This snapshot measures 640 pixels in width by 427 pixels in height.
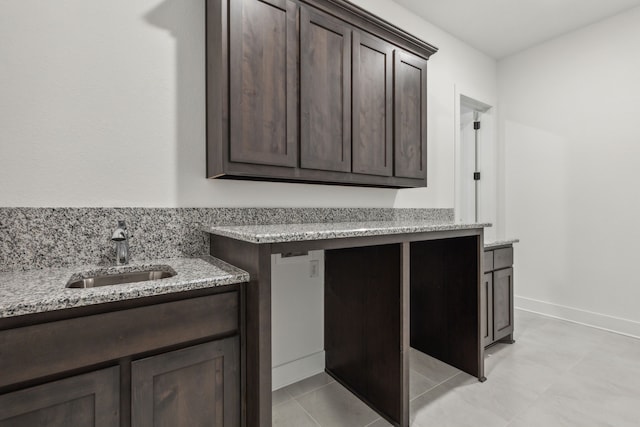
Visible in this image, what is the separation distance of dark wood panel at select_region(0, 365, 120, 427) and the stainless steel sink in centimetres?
39

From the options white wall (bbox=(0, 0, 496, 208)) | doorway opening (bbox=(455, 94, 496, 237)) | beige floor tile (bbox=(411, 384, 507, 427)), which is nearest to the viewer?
white wall (bbox=(0, 0, 496, 208))

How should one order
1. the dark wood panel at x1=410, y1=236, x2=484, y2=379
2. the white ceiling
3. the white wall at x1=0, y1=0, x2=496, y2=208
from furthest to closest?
the white ceiling, the dark wood panel at x1=410, y1=236, x2=484, y2=379, the white wall at x1=0, y1=0, x2=496, y2=208

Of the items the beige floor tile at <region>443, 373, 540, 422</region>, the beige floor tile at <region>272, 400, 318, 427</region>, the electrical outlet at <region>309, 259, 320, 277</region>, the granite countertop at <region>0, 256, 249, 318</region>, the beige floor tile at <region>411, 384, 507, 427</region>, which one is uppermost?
the granite countertop at <region>0, 256, 249, 318</region>

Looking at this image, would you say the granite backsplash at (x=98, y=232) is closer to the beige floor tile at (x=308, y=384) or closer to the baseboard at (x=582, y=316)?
the beige floor tile at (x=308, y=384)

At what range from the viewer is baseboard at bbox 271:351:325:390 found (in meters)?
1.85

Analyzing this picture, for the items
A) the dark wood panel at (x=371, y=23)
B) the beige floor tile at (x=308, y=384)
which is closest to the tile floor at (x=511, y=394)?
the beige floor tile at (x=308, y=384)

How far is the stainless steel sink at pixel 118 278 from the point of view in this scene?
1.17 meters

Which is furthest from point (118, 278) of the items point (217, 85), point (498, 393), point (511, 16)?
point (511, 16)

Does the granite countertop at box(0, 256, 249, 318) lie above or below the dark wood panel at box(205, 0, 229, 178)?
below

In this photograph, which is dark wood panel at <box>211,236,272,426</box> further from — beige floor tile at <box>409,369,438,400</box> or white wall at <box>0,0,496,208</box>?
beige floor tile at <box>409,369,438,400</box>

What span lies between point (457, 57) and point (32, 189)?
10.9ft

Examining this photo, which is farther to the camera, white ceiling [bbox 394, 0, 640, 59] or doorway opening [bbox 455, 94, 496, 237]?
doorway opening [bbox 455, 94, 496, 237]

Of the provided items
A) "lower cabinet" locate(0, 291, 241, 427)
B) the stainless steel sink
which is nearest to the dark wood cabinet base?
"lower cabinet" locate(0, 291, 241, 427)

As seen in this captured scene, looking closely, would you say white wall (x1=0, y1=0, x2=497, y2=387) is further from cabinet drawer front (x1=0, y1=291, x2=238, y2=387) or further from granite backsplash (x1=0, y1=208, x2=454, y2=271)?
cabinet drawer front (x1=0, y1=291, x2=238, y2=387)
